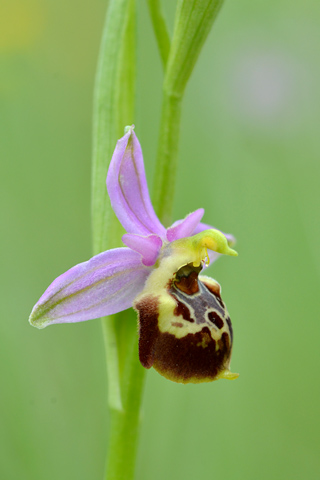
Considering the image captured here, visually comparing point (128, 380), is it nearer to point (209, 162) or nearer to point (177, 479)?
point (177, 479)

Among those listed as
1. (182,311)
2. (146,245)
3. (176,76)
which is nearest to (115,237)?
(146,245)

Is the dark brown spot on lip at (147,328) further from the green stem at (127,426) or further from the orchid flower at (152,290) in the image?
the green stem at (127,426)

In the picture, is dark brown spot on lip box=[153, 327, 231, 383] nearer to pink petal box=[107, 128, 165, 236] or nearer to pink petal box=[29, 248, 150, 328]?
pink petal box=[29, 248, 150, 328]

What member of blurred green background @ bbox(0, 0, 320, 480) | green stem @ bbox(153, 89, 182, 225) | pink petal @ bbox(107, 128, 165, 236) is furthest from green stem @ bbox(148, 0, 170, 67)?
blurred green background @ bbox(0, 0, 320, 480)

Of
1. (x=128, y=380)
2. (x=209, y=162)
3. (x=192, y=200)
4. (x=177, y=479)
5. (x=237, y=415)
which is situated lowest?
(x=177, y=479)

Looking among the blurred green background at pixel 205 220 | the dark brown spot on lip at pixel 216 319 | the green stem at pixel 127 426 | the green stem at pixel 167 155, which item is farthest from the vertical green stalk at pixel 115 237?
the blurred green background at pixel 205 220

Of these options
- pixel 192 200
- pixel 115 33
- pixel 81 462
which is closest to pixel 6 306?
pixel 81 462
